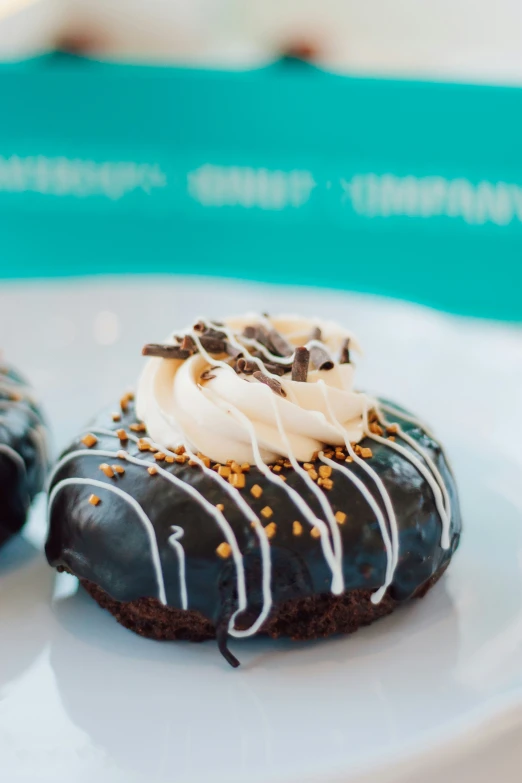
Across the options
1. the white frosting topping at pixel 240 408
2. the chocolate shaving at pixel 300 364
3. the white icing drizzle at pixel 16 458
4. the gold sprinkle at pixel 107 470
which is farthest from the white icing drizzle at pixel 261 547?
the white icing drizzle at pixel 16 458

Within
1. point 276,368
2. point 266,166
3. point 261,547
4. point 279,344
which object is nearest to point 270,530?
point 261,547

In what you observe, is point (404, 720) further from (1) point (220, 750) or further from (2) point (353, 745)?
(1) point (220, 750)

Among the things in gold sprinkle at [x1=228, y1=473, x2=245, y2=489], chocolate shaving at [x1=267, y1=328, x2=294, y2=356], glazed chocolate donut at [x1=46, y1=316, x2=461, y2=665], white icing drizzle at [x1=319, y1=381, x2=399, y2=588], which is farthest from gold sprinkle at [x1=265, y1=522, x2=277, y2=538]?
chocolate shaving at [x1=267, y1=328, x2=294, y2=356]

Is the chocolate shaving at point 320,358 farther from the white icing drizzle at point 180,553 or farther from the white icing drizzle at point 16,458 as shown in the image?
the white icing drizzle at point 16,458

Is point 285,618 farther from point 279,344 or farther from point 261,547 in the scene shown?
point 279,344

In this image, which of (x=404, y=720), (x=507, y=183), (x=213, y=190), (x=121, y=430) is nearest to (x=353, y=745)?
(x=404, y=720)

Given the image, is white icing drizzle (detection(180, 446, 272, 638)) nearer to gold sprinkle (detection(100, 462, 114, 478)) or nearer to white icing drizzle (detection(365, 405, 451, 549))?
gold sprinkle (detection(100, 462, 114, 478))
